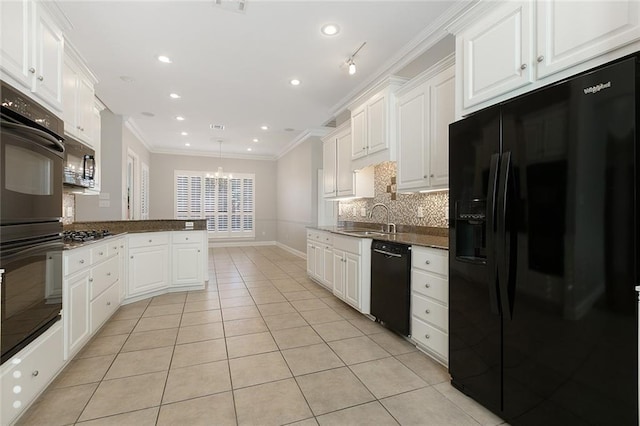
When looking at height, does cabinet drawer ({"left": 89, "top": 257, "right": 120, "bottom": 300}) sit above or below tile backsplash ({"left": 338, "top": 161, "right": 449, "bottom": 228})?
below

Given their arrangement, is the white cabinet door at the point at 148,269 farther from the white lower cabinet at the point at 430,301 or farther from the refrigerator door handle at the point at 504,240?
the refrigerator door handle at the point at 504,240

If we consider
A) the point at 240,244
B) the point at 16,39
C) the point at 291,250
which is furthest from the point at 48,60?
the point at 240,244

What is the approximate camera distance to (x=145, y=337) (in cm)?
279

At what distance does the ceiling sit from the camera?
2650mm

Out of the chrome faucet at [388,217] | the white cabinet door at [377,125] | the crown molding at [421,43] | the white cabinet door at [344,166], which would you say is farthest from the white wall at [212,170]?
the white cabinet door at [377,125]

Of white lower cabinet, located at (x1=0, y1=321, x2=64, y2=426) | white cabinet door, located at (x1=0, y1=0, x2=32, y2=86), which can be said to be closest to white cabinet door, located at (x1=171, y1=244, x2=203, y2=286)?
white lower cabinet, located at (x1=0, y1=321, x2=64, y2=426)

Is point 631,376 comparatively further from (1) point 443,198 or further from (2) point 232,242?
(2) point 232,242

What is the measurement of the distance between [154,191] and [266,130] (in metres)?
4.32

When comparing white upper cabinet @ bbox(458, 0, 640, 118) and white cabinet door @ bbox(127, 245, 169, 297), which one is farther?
white cabinet door @ bbox(127, 245, 169, 297)

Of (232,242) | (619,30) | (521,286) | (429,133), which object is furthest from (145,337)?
(232,242)

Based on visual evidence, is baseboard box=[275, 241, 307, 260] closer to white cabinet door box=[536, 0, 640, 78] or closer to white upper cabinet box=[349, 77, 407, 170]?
white upper cabinet box=[349, 77, 407, 170]

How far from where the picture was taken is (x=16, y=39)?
5.81 feet

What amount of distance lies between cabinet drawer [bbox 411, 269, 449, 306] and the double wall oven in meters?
2.61

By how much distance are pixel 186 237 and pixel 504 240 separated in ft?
13.1
